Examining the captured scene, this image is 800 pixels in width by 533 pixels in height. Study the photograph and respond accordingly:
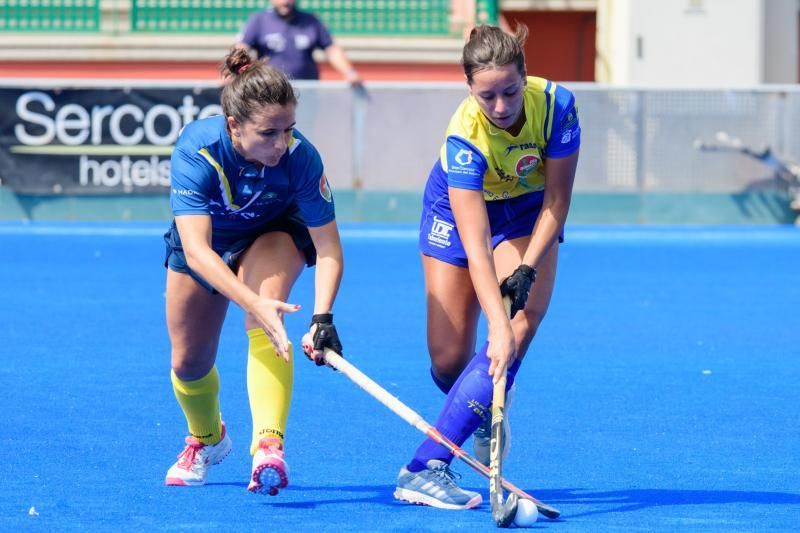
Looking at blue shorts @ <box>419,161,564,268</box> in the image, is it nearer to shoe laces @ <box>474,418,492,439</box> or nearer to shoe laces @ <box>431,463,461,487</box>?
shoe laces @ <box>474,418,492,439</box>

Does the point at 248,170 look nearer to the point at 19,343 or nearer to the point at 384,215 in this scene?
the point at 19,343

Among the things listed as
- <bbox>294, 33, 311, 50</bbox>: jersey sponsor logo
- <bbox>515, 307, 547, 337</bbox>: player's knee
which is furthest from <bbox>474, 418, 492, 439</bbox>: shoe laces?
<bbox>294, 33, 311, 50</bbox>: jersey sponsor logo

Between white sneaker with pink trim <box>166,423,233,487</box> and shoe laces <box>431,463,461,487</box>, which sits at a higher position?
shoe laces <box>431,463,461,487</box>

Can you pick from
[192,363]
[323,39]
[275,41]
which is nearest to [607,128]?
[323,39]

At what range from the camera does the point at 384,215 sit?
13.9 metres

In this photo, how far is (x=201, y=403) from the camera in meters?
4.98

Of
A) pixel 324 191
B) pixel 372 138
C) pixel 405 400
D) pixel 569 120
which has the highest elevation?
pixel 569 120

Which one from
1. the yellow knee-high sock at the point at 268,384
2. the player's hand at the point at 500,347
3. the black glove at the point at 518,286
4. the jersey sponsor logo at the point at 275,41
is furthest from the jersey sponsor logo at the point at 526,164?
the jersey sponsor logo at the point at 275,41

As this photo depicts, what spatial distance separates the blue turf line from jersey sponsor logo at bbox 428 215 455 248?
0.82 meters

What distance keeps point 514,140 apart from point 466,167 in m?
0.18

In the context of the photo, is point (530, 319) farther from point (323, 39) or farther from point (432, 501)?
point (323, 39)

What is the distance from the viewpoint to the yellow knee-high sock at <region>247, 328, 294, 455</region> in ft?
14.9

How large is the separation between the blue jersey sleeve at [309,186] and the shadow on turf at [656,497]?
1.16 metres

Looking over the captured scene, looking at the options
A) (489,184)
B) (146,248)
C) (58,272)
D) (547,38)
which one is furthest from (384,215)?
(547,38)
